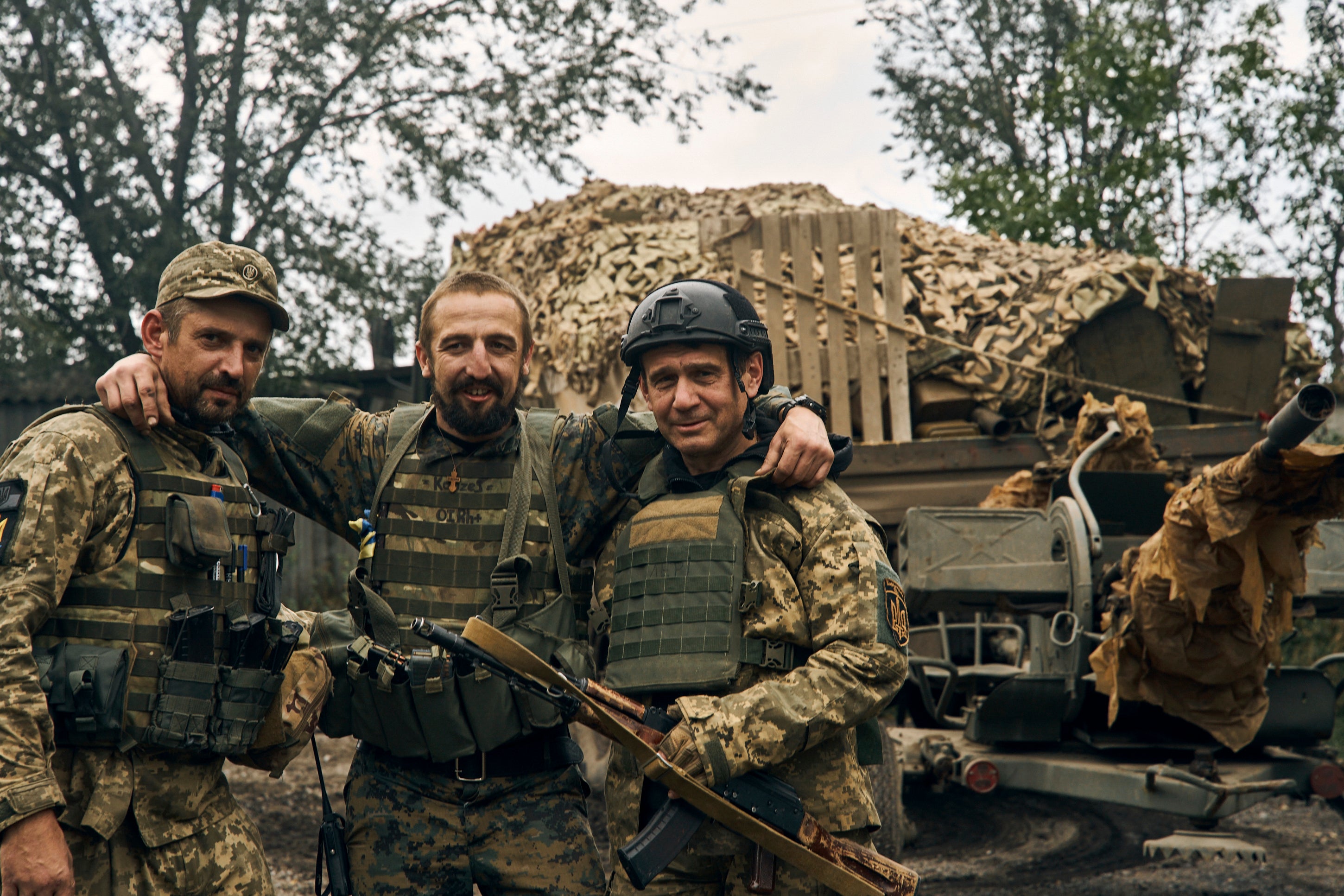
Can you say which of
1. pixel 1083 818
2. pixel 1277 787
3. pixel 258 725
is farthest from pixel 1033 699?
pixel 258 725

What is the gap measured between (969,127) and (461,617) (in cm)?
2022

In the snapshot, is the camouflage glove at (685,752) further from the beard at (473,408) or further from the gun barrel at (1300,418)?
the gun barrel at (1300,418)

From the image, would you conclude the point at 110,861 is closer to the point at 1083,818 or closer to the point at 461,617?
the point at 461,617

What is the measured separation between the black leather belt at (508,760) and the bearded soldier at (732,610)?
14 cm

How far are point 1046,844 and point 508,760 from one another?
4.86m

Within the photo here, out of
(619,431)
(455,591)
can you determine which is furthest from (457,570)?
(619,431)

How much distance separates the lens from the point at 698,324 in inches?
122

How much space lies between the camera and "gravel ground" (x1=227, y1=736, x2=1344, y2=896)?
19.4 feet

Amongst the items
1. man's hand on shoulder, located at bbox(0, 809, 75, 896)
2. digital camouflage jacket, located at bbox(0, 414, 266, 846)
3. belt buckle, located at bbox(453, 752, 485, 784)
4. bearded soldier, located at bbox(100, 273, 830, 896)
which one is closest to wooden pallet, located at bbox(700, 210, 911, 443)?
bearded soldier, located at bbox(100, 273, 830, 896)

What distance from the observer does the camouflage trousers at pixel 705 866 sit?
2.87 meters

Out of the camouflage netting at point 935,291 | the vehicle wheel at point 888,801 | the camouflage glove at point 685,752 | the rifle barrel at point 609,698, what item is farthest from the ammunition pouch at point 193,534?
the camouflage netting at point 935,291

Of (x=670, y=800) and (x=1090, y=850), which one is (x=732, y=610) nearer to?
(x=670, y=800)

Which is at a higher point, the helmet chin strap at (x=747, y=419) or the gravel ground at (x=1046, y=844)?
the helmet chin strap at (x=747, y=419)

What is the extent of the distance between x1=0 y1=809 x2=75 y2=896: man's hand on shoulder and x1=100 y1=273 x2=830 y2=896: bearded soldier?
2.42 ft
